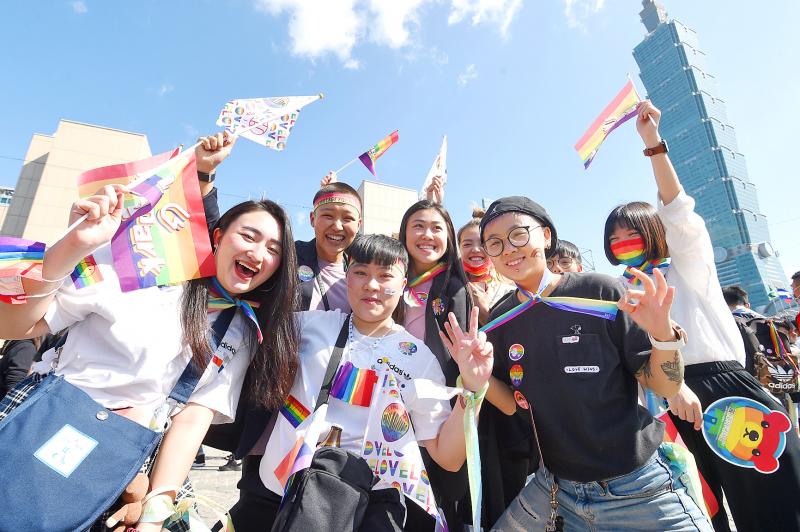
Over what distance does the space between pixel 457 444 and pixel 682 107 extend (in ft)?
374

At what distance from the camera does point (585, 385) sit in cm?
202

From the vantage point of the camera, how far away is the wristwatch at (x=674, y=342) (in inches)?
71.5

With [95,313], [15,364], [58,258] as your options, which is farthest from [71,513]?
[15,364]

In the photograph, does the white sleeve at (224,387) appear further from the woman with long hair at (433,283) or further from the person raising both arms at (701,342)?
the person raising both arms at (701,342)

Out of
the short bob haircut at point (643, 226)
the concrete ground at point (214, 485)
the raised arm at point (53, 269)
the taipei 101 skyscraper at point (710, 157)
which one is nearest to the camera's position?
the raised arm at point (53, 269)

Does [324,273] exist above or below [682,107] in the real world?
below

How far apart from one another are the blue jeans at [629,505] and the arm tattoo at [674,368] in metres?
0.47

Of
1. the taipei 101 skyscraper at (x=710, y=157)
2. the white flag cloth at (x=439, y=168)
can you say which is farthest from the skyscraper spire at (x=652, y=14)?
the white flag cloth at (x=439, y=168)

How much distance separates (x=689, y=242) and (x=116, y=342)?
3382 millimetres

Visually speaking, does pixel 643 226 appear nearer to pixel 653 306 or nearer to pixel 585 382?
pixel 653 306

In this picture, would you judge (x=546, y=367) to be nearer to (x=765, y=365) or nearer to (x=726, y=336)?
(x=726, y=336)

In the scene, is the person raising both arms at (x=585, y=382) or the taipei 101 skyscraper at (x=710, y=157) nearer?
the person raising both arms at (x=585, y=382)

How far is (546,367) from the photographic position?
214cm

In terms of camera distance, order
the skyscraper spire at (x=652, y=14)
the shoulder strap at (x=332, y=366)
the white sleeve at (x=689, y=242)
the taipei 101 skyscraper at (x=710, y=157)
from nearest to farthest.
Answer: the shoulder strap at (x=332, y=366) → the white sleeve at (x=689, y=242) → the taipei 101 skyscraper at (x=710, y=157) → the skyscraper spire at (x=652, y=14)
